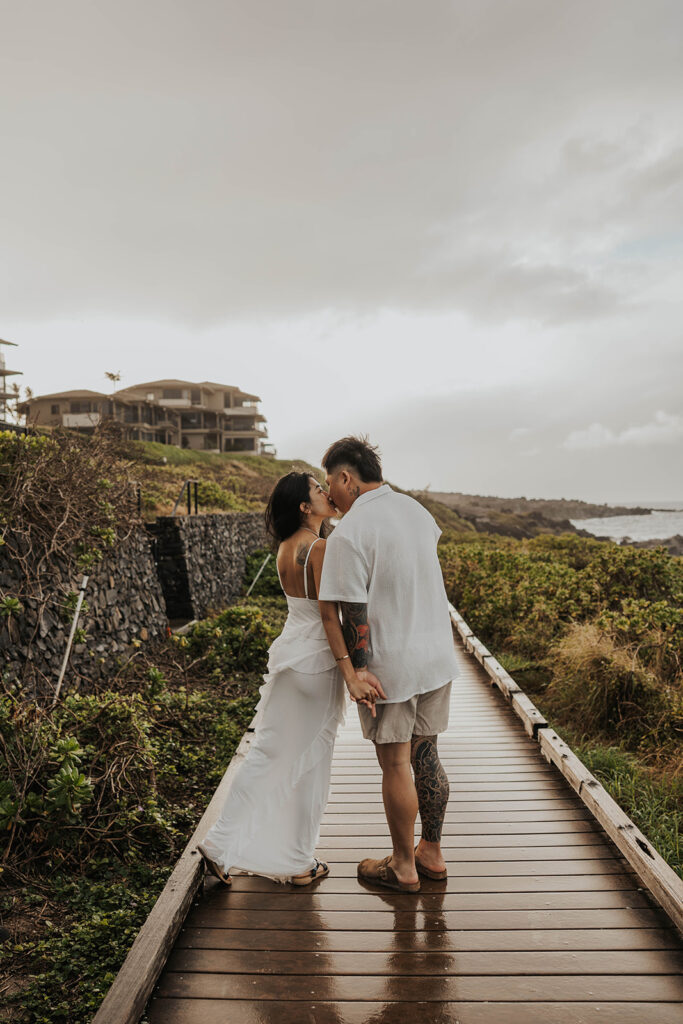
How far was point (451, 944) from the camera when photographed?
106 inches

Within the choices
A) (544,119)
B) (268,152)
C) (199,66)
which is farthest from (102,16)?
(544,119)

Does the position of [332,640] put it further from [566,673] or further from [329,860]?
[566,673]

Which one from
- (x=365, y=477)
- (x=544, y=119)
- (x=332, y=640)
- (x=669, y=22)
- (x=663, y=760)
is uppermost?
(x=544, y=119)

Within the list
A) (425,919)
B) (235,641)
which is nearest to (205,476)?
(235,641)

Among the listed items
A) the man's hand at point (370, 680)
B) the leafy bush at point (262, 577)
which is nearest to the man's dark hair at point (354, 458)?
the man's hand at point (370, 680)

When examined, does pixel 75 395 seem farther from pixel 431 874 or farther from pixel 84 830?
pixel 431 874

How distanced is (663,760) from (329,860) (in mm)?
3953

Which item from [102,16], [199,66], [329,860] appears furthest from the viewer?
[199,66]

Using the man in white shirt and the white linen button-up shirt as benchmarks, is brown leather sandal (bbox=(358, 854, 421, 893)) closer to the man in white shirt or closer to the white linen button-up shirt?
the man in white shirt

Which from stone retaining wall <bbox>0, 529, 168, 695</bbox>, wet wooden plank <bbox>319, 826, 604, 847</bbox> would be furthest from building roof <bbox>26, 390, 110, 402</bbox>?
wet wooden plank <bbox>319, 826, 604, 847</bbox>

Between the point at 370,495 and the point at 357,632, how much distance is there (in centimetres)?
59

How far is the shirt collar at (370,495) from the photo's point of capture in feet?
9.56

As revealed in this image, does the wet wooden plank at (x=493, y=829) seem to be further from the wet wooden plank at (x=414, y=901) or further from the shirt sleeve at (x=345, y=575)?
the shirt sleeve at (x=345, y=575)

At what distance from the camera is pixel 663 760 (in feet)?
19.9
